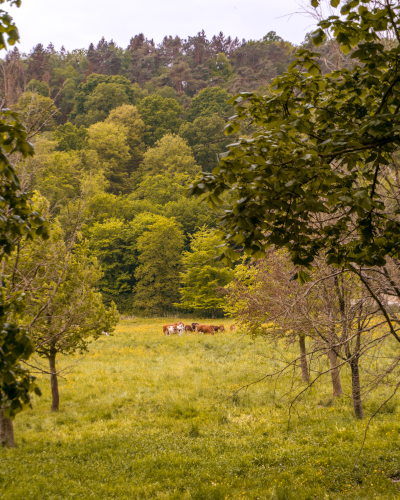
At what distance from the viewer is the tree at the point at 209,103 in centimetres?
6101

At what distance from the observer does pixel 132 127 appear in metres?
64.0

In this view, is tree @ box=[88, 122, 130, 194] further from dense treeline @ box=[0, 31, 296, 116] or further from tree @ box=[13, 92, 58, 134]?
tree @ box=[13, 92, 58, 134]

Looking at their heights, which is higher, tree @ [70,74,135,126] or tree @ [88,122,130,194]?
tree @ [70,74,135,126]

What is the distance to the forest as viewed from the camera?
3.20 metres

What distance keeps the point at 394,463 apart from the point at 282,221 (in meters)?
6.33

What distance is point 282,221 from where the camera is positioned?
3.48 m

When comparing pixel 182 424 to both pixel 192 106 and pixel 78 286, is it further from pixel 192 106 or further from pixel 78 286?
pixel 192 106

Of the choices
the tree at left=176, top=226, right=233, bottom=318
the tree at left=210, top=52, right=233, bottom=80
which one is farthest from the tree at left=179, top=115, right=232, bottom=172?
the tree at left=210, top=52, right=233, bottom=80

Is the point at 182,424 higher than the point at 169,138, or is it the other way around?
the point at 169,138

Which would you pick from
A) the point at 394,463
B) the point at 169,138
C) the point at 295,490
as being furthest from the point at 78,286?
the point at 169,138

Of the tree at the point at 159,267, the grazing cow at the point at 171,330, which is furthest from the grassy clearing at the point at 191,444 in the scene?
the tree at the point at 159,267

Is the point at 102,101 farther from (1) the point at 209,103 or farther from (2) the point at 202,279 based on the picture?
(2) the point at 202,279

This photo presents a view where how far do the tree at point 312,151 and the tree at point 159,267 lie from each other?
39957 mm

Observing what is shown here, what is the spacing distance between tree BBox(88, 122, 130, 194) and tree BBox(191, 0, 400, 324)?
55.3 meters
